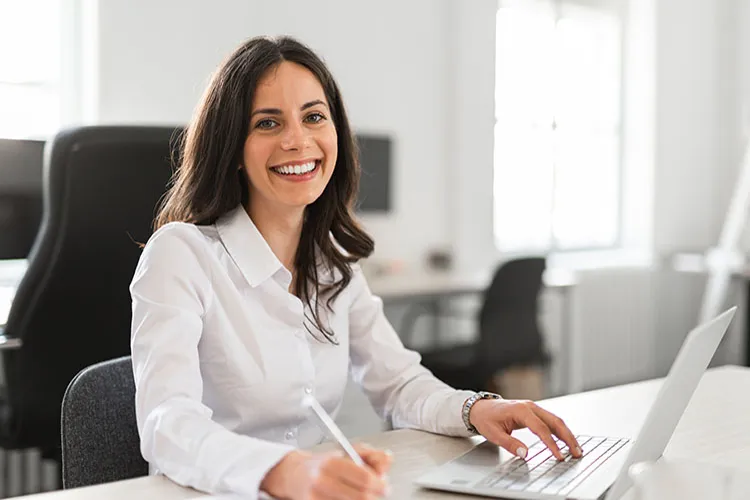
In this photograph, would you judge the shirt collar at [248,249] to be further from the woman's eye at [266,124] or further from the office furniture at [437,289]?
the office furniture at [437,289]

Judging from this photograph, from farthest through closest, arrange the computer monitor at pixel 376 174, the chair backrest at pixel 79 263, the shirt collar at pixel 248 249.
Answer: the computer monitor at pixel 376 174 → the chair backrest at pixel 79 263 → the shirt collar at pixel 248 249

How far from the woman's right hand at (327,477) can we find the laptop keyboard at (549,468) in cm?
19

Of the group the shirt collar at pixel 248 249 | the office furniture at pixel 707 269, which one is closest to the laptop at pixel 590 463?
the shirt collar at pixel 248 249

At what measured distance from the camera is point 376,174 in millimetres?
3934

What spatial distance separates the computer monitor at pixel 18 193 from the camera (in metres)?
2.30

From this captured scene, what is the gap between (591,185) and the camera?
5539 mm

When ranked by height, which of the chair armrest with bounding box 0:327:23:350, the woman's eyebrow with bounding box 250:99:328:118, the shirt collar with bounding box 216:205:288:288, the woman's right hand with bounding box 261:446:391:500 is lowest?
the chair armrest with bounding box 0:327:23:350

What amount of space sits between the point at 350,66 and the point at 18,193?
6.81 ft

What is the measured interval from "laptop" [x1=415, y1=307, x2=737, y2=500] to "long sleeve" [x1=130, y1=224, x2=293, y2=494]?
0.21 m

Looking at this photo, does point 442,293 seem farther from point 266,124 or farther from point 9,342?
point 266,124

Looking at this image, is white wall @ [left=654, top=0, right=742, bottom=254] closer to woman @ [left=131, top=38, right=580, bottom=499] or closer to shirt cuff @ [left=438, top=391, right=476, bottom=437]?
woman @ [left=131, top=38, right=580, bottom=499]

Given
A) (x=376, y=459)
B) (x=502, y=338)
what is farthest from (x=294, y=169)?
(x=502, y=338)

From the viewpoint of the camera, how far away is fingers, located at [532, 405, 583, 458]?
120 centimetres

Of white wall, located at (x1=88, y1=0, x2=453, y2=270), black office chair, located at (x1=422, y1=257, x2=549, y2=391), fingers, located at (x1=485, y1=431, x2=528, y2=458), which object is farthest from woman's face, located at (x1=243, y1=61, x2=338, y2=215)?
white wall, located at (x1=88, y1=0, x2=453, y2=270)
